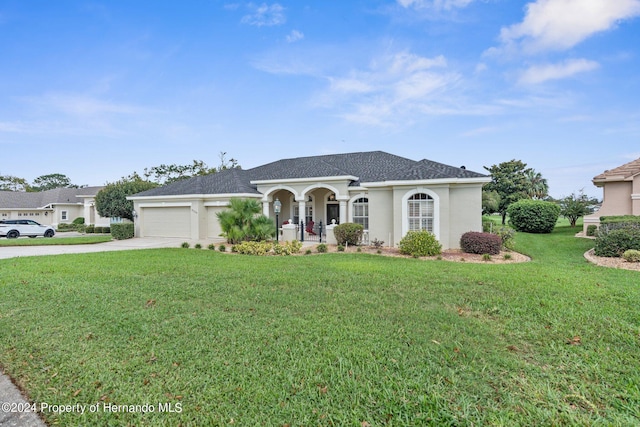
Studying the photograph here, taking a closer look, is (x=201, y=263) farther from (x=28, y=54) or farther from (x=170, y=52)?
(x=28, y=54)

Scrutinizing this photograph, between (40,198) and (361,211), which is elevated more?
(40,198)

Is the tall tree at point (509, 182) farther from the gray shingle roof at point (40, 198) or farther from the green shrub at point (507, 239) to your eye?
the gray shingle roof at point (40, 198)

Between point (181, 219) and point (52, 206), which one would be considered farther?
point (52, 206)

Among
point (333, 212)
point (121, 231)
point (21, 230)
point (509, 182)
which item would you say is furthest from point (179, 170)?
point (509, 182)

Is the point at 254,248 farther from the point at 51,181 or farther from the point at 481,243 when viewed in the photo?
the point at 51,181

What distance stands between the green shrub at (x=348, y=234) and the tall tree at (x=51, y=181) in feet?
266

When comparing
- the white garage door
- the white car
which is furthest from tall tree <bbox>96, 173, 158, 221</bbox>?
the white garage door

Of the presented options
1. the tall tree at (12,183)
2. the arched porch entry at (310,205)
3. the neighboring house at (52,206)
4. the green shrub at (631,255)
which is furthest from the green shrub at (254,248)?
the tall tree at (12,183)

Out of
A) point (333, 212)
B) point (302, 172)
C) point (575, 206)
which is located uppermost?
point (302, 172)

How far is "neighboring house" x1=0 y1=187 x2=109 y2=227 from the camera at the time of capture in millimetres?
37094

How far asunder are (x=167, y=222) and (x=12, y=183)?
59.4 m

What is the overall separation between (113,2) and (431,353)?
51.8 feet

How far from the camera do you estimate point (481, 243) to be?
12.3 metres

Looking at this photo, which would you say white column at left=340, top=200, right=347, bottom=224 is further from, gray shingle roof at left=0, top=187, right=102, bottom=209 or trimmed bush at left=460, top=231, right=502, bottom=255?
gray shingle roof at left=0, top=187, right=102, bottom=209
